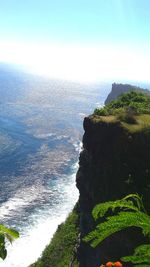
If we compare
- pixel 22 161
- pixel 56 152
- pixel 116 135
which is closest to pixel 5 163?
pixel 22 161

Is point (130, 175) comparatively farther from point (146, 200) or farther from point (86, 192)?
point (86, 192)

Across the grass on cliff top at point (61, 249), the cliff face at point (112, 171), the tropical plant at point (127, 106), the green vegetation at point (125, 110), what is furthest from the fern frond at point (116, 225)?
the grass on cliff top at point (61, 249)

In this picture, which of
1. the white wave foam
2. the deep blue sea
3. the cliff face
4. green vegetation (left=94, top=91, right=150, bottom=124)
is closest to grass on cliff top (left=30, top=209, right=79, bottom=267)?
the white wave foam

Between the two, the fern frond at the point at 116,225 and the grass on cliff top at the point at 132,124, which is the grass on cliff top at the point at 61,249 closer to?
the grass on cliff top at the point at 132,124

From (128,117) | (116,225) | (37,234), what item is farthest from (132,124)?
(116,225)

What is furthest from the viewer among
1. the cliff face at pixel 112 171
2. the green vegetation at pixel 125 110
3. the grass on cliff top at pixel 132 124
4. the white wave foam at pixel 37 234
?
the white wave foam at pixel 37 234

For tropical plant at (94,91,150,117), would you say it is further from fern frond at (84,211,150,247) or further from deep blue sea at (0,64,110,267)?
fern frond at (84,211,150,247)
